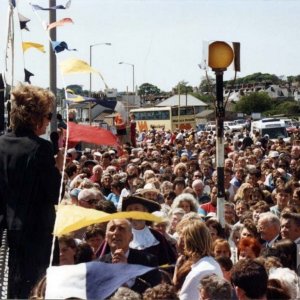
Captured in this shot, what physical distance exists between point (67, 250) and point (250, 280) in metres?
1.53

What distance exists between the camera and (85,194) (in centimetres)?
879

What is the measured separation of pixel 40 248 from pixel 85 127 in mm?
2210

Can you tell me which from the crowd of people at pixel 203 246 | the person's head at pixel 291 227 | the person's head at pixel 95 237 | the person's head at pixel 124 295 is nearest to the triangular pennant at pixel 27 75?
the crowd of people at pixel 203 246

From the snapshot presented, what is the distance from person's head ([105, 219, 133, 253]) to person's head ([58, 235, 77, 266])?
30 centimetres

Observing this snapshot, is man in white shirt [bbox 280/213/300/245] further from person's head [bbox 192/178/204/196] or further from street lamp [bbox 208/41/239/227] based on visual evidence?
person's head [bbox 192/178/204/196]

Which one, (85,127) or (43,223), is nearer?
(43,223)

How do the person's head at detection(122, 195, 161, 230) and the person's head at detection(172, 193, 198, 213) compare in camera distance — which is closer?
the person's head at detection(122, 195, 161, 230)

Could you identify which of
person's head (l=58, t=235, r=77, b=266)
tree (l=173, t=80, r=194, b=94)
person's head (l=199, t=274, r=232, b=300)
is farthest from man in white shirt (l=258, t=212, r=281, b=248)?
tree (l=173, t=80, r=194, b=94)

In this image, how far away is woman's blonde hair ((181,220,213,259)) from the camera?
5.87 meters

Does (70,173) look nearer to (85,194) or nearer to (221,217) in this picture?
(85,194)

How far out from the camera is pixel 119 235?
5.66 meters

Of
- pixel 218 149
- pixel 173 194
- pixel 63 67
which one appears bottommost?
Result: pixel 173 194

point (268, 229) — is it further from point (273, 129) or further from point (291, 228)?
point (273, 129)

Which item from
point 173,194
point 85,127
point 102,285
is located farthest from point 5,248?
point 173,194
